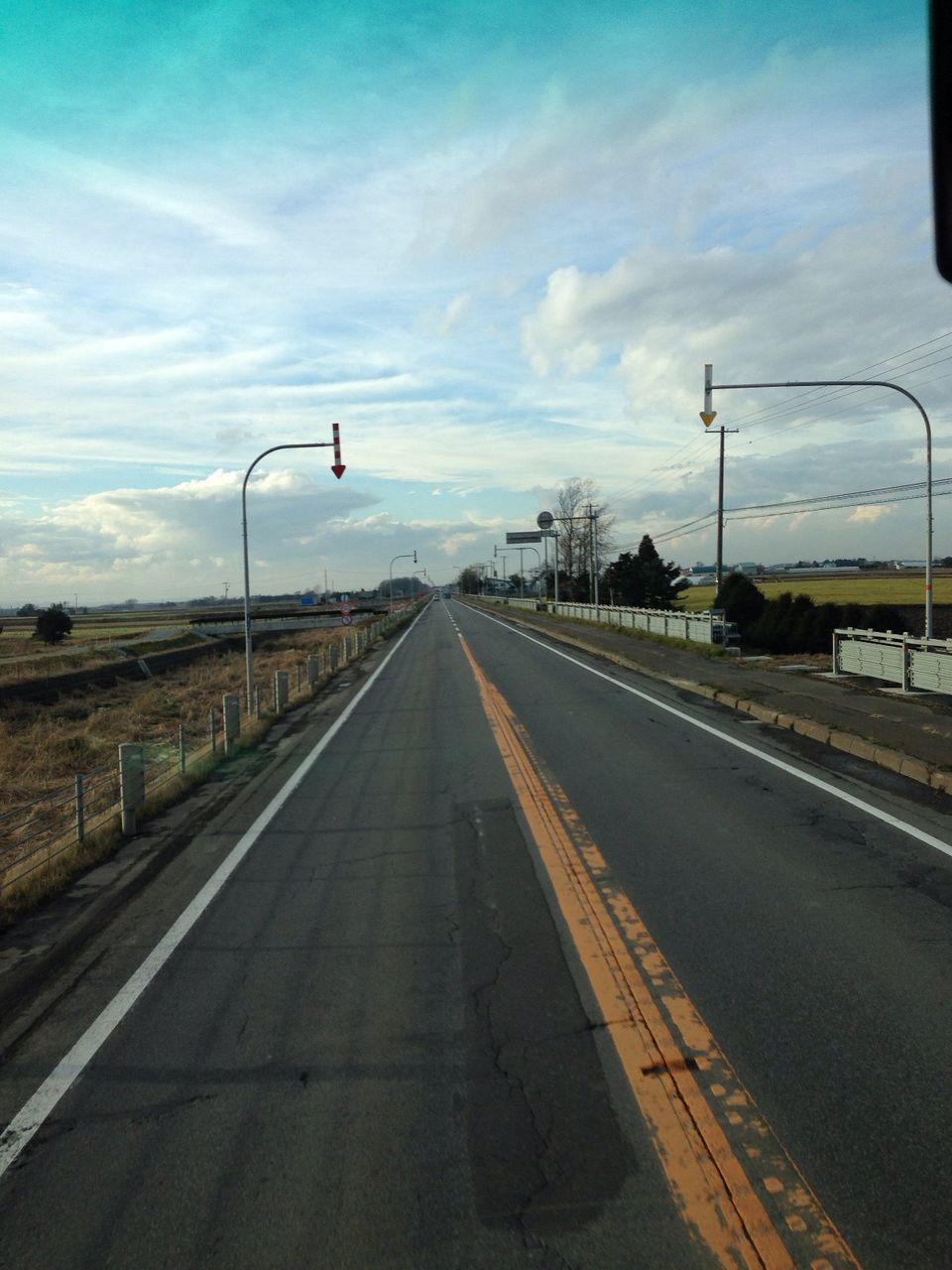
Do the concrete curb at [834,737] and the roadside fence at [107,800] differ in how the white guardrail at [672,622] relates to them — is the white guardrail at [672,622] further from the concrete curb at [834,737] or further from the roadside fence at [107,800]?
the roadside fence at [107,800]

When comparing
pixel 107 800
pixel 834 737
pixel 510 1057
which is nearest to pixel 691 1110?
pixel 510 1057

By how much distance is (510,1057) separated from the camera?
429 centimetres

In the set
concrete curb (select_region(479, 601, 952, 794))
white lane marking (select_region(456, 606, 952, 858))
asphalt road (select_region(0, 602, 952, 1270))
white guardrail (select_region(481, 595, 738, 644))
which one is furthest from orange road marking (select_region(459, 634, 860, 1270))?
white guardrail (select_region(481, 595, 738, 644))

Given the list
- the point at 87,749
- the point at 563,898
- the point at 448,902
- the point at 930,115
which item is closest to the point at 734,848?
the point at 563,898

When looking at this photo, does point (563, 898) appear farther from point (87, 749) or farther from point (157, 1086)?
point (87, 749)

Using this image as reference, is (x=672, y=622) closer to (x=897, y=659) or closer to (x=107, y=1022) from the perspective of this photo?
(x=897, y=659)

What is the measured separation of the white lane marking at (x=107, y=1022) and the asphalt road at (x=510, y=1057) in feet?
0.07

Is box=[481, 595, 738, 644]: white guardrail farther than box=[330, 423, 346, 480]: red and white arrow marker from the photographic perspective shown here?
Yes

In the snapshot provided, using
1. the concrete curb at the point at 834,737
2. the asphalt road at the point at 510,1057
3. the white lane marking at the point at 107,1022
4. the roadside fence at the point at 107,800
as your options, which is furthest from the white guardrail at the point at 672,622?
the white lane marking at the point at 107,1022

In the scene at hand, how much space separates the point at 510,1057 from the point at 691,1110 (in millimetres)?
893

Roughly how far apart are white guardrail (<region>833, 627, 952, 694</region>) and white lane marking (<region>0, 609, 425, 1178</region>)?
1305 centimetres

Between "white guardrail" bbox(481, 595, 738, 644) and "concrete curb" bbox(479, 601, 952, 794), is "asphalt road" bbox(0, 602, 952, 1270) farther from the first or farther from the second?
"white guardrail" bbox(481, 595, 738, 644)

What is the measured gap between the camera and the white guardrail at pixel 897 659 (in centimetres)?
1672

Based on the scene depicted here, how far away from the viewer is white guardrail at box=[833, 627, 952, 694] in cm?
1672
